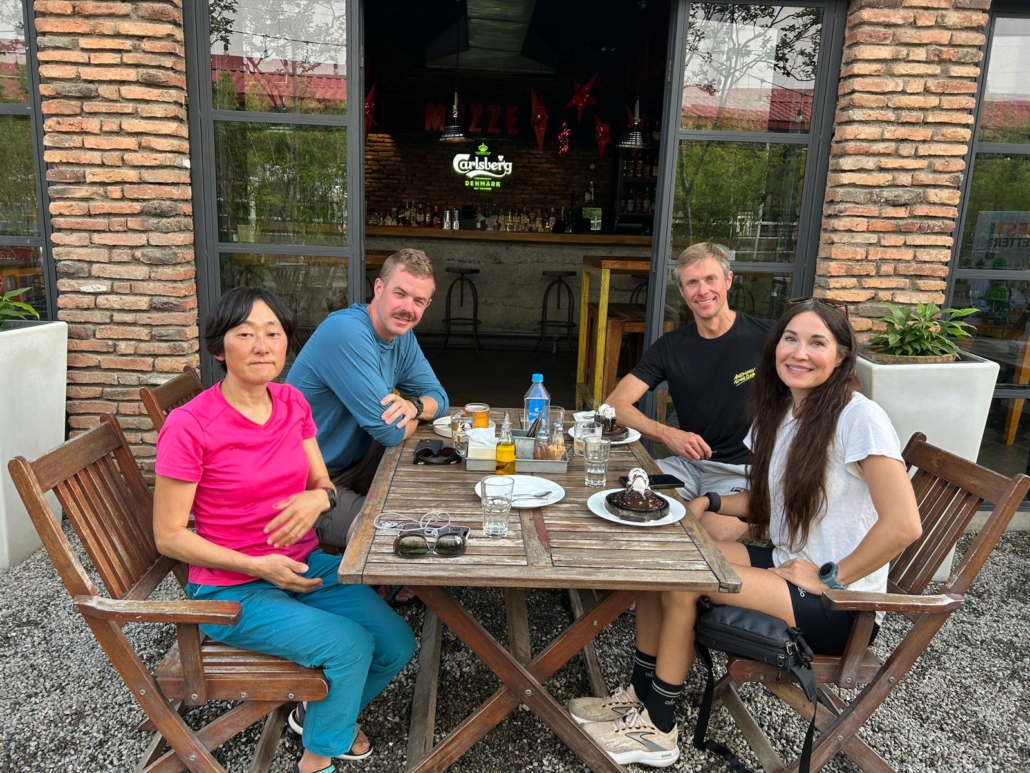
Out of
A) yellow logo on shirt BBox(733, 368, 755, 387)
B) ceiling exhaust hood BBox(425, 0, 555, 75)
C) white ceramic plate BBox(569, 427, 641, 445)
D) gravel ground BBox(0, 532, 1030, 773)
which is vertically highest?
ceiling exhaust hood BBox(425, 0, 555, 75)

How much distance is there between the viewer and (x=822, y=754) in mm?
1872

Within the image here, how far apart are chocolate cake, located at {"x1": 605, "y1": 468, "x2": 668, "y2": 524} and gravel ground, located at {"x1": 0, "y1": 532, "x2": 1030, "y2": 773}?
29.7 inches

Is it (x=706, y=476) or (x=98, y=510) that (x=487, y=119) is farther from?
(x=98, y=510)

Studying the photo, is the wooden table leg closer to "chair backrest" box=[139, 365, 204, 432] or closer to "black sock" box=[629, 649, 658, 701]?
"black sock" box=[629, 649, 658, 701]

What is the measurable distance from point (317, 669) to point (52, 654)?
4.53 feet

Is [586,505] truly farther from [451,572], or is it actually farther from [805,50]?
[805,50]

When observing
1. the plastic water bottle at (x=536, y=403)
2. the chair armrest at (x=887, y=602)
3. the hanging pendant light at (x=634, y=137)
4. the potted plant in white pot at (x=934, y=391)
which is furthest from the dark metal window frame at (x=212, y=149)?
the hanging pendant light at (x=634, y=137)

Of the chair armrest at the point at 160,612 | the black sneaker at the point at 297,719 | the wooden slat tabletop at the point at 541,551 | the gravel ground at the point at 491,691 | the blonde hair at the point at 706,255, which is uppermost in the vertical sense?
the blonde hair at the point at 706,255

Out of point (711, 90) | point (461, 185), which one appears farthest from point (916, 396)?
point (461, 185)

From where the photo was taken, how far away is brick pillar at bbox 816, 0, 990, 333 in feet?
11.3

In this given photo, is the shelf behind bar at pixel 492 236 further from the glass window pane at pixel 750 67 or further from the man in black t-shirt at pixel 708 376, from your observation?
the man in black t-shirt at pixel 708 376

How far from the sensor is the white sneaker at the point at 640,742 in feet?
6.72

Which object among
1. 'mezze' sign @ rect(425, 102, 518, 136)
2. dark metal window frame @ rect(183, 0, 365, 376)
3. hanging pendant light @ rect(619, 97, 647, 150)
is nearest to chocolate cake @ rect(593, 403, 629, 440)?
dark metal window frame @ rect(183, 0, 365, 376)

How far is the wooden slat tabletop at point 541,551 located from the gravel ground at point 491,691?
73 centimetres
